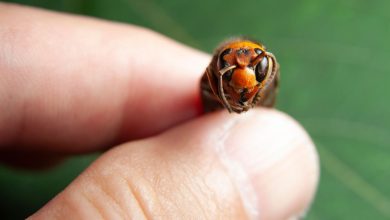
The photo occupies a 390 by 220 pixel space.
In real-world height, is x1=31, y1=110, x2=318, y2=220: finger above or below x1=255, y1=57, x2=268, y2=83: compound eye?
below

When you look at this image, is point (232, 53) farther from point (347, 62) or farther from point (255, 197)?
point (347, 62)

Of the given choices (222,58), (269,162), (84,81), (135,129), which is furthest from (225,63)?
(135,129)

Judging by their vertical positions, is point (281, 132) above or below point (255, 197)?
above

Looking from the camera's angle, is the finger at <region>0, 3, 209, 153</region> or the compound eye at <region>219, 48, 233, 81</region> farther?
the finger at <region>0, 3, 209, 153</region>

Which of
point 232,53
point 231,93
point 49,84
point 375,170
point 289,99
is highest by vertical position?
point 232,53

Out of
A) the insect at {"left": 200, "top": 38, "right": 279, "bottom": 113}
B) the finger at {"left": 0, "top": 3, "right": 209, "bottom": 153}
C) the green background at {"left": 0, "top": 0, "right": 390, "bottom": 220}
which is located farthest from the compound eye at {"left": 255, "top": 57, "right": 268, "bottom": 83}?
the green background at {"left": 0, "top": 0, "right": 390, "bottom": 220}

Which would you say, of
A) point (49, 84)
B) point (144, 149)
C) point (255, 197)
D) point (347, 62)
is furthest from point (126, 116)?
point (347, 62)

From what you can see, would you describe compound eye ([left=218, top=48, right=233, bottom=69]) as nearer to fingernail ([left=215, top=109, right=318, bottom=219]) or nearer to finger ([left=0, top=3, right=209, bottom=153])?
fingernail ([left=215, top=109, right=318, bottom=219])
